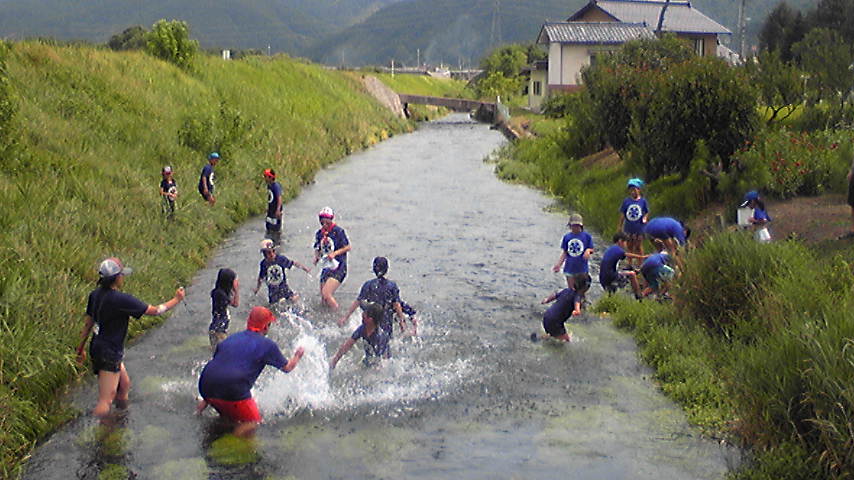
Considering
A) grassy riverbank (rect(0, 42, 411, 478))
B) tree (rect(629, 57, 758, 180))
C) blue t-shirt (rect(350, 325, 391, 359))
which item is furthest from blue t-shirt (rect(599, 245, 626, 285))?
tree (rect(629, 57, 758, 180))

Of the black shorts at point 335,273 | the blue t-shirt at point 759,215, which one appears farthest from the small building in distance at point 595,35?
the black shorts at point 335,273

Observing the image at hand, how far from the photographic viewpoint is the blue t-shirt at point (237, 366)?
9.09 m

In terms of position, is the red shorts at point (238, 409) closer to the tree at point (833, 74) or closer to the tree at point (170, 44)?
the tree at point (833, 74)

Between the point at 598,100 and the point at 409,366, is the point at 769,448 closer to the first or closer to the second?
the point at 409,366

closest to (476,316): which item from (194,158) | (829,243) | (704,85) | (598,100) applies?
(829,243)

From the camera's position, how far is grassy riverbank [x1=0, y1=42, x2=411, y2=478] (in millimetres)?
10148

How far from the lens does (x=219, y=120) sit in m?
29.3

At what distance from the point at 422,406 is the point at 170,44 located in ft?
106

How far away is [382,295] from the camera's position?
1130cm

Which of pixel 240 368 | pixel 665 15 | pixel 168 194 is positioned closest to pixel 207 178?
pixel 168 194

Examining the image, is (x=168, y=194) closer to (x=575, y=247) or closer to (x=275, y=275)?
(x=275, y=275)

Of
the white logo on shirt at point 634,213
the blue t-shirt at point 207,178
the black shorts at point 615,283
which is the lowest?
the black shorts at point 615,283

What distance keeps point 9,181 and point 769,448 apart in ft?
44.2

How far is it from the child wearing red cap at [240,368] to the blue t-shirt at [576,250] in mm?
6044
